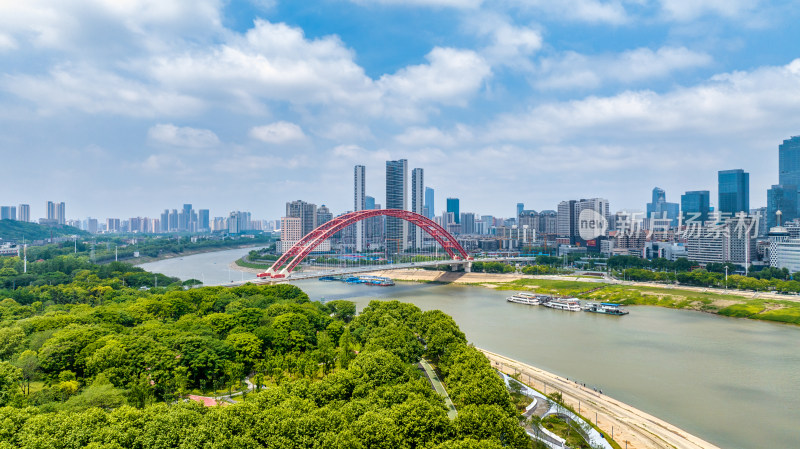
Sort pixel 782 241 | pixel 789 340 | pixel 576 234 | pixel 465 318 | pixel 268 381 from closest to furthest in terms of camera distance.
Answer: pixel 268 381
pixel 789 340
pixel 465 318
pixel 782 241
pixel 576 234

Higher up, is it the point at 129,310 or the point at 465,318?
the point at 129,310

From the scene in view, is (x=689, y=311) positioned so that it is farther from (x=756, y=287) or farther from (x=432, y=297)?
(x=432, y=297)

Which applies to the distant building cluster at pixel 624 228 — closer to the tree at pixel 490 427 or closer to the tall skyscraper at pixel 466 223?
the tall skyscraper at pixel 466 223

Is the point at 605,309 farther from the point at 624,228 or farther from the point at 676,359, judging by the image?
the point at 624,228

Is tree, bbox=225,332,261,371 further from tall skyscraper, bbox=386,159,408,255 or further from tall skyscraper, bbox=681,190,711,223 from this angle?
tall skyscraper, bbox=681,190,711,223

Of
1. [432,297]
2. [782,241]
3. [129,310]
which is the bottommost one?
[432,297]

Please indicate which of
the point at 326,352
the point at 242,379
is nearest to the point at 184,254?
the point at 242,379

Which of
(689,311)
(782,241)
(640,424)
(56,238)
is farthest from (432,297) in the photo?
(56,238)
